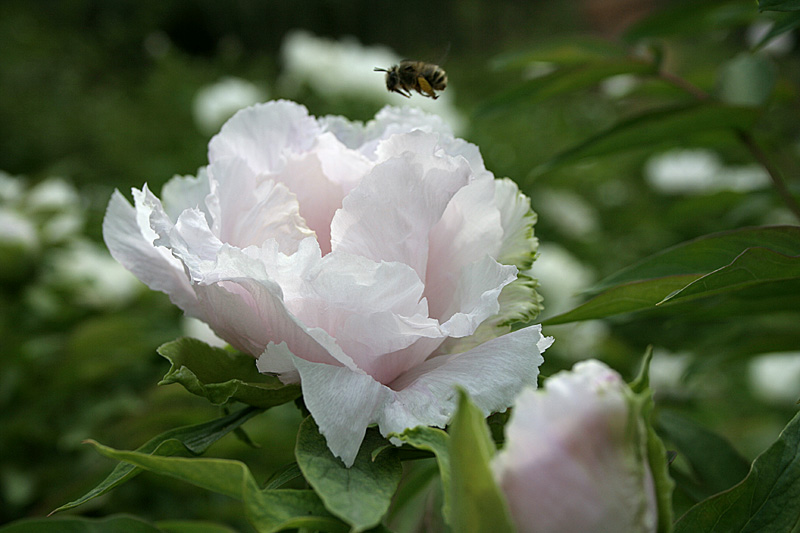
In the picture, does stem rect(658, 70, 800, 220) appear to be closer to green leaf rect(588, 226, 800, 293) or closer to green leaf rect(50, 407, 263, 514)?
green leaf rect(588, 226, 800, 293)

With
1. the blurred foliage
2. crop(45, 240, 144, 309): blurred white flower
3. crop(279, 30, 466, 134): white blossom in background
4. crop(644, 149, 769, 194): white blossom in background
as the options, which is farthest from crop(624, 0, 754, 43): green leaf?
crop(644, 149, 769, 194): white blossom in background

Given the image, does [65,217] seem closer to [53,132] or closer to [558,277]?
[558,277]

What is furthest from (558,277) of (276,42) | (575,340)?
(276,42)

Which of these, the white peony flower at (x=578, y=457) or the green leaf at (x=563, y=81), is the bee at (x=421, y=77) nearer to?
the green leaf at (x=563, y=81)

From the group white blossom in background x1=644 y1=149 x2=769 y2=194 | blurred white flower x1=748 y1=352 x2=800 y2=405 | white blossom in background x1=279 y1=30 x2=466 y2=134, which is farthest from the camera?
white blossom in background x1=644 y1=149 x2=769 y2=194

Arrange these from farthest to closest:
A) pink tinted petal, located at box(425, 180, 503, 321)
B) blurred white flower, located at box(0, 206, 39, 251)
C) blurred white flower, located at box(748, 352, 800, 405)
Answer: blurred white flower, located at box(748, 352, 800, 405) → blurred white flower, located at box(0, 206, 39, 251) → pink tinted petal, located at box(425, 180, 503, 321)

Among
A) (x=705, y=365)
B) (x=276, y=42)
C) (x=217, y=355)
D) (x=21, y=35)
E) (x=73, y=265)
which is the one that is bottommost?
(x=276, y=42)

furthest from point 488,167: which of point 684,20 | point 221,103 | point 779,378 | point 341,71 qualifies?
point 684,20
